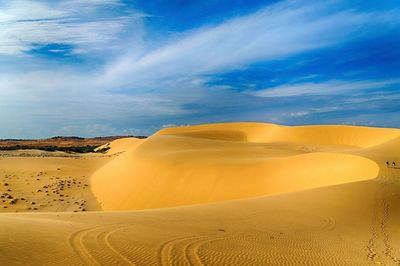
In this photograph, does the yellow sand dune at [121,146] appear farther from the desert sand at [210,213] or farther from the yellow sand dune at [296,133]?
the desert sand at [210,213]

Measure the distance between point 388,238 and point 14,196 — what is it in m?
21.1

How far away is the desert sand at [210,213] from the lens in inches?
268

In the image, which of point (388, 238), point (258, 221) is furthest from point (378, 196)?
point (258, 221)

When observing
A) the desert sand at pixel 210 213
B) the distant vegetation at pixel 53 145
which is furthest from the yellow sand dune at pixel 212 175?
the distant vegetation at pixel 53 145

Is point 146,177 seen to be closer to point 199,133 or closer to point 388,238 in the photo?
point 388,238

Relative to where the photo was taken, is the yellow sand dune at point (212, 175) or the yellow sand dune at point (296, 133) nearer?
the yellow sand dune at point (212, 175)

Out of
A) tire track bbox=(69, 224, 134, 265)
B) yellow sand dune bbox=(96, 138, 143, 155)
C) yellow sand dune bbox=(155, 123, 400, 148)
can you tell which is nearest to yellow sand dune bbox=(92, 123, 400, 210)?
tire track bbox=(69, 224, 134, 265)

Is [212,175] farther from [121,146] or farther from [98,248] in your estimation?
[121,146]

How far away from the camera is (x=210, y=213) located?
39.6 ft

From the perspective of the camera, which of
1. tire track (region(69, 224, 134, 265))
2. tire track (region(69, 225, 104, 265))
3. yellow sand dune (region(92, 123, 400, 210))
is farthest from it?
yellow sand dune (region(92, 123, 400, 210))

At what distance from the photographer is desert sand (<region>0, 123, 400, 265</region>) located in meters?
6.80

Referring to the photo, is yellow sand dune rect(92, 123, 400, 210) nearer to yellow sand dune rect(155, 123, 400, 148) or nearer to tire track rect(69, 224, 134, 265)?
tire track rect(69, 224, 134, 265)

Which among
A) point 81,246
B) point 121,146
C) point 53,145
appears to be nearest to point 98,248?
point 81,246

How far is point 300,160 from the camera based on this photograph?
23625 mm
